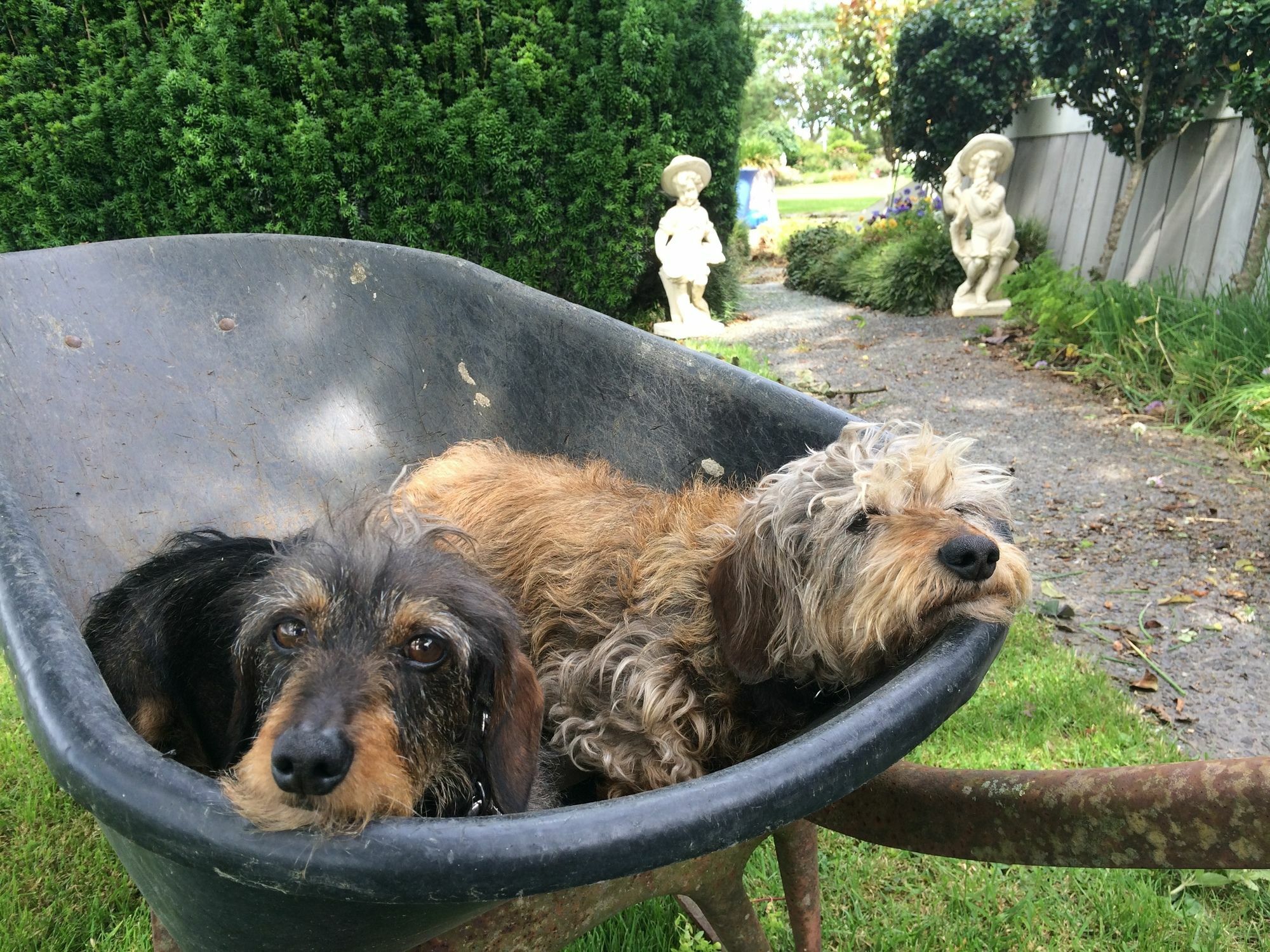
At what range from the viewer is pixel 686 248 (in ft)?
28.1

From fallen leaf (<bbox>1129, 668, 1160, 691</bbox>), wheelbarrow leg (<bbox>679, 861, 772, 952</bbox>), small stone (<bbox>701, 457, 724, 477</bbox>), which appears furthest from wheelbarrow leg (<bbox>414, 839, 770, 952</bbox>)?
fallen leaf (<bbox>1129, 668, 1160, 691</bbox>)

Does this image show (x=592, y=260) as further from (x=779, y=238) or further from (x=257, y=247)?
(x=779, y=238)

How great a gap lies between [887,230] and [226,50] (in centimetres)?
879

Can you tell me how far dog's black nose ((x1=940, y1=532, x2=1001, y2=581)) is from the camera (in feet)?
5.82

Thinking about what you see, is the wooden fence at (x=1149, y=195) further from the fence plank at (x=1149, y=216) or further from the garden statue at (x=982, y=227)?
the garden statue at (x=982, y=227)

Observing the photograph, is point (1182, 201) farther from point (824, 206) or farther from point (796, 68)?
point (796, 68)

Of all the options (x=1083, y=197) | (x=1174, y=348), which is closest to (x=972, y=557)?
(x=1174, y=348)

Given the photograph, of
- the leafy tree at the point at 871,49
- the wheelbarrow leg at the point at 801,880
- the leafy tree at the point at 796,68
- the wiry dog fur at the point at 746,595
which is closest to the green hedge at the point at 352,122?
the wiry dog fur at the point at 746,595

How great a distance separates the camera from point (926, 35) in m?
11.7

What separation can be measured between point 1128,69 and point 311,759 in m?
9.40

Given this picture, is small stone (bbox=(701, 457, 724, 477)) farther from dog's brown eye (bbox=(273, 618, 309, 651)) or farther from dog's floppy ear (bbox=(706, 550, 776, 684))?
dog's brown eye (bbox=(273, 618, 309, 651))

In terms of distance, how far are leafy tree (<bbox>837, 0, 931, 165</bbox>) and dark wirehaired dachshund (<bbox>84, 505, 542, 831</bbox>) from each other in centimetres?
1413

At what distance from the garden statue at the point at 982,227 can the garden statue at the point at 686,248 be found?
115 inches

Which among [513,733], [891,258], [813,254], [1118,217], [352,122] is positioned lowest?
[813,254]
